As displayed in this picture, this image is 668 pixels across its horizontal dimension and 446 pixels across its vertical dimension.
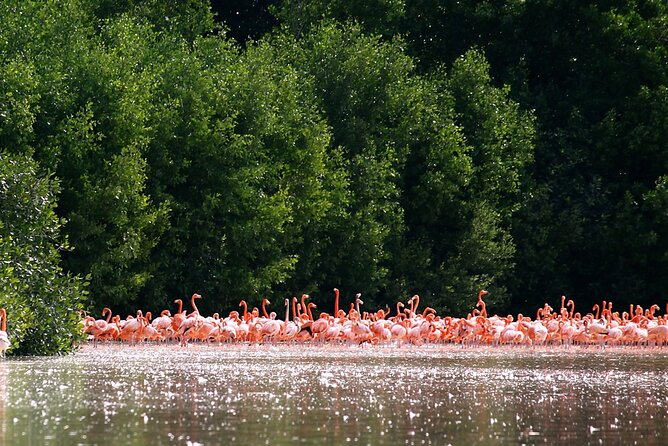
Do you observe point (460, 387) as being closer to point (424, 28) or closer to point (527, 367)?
point (527, 367)

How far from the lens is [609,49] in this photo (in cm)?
5550

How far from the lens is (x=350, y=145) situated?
52.1 m

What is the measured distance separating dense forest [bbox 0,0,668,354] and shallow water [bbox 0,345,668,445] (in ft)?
40.3

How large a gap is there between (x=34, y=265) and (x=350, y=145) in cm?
2285

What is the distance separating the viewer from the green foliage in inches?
1168

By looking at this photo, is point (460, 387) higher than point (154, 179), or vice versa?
point (154, 179)

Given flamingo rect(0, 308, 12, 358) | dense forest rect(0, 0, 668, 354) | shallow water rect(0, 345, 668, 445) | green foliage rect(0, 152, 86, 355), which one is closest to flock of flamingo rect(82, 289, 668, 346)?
dense forest rect(0, 0, 668, 354)

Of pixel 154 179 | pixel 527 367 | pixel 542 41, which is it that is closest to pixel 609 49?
pixel 542 41

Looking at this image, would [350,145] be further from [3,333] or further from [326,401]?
[326,401]

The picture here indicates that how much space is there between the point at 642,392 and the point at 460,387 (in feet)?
8.16

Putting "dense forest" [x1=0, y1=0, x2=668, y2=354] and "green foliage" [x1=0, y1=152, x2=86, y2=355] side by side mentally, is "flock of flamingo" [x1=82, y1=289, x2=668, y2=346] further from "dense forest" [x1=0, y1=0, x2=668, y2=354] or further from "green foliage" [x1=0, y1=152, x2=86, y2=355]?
"green foliage" [x1=0, y1=152, x2=86, y2=355]

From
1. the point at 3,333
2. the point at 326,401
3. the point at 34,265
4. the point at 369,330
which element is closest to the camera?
the point at 326,401

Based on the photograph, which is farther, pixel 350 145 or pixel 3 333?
pixel 350 145

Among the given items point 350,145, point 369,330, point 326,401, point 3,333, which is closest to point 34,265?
point 3,333
